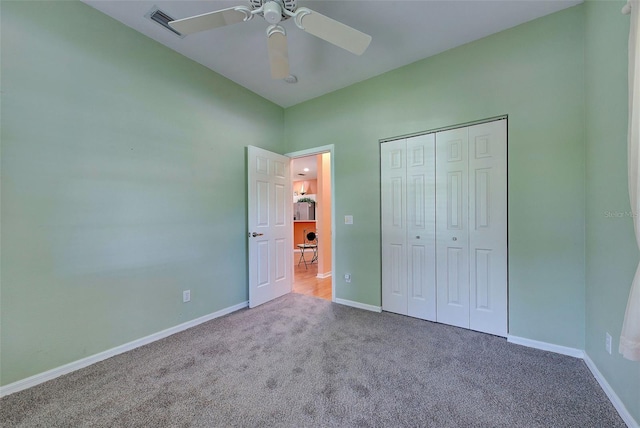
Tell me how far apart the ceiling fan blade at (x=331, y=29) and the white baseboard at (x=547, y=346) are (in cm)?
274

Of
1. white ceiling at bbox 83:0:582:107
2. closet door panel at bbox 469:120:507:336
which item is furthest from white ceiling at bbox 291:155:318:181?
closet door panel at bbox 469:120:507:336

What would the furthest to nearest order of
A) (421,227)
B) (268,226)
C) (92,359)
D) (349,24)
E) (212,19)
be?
(268,226), (421,227), (349,24), (92,359), (212,19)

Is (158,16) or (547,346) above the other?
(158,16)

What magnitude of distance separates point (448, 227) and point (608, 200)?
1131mm

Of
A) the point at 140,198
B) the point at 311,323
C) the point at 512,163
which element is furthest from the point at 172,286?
the point at 512,163

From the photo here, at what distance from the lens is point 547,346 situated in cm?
212

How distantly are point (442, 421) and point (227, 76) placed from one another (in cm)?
371

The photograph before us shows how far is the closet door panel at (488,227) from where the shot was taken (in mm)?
2307

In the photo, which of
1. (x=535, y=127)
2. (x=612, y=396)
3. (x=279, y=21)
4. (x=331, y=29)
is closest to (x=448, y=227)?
(x=535, y=127)

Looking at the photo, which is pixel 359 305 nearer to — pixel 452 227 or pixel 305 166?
pixel 452 227

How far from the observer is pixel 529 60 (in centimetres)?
219

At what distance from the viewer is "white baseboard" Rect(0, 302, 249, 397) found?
1688 mm

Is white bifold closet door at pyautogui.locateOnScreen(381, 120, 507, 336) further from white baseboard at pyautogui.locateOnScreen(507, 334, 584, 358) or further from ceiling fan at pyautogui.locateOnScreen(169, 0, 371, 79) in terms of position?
ceiling fan at pyautogui.locateOnScreen(169, 0, 371, 79)

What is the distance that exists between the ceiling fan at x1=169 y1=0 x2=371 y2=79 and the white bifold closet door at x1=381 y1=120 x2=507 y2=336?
4.59 feet
